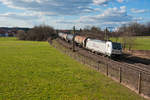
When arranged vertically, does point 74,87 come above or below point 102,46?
below

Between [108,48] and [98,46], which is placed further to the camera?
[98,46]

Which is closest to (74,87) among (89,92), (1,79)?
(89,92)

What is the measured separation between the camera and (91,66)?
19797 mm

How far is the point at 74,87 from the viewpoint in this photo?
12664 millimetres

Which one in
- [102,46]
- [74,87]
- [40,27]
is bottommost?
[74,87]

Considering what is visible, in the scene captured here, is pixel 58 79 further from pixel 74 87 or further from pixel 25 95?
pixel 25 95

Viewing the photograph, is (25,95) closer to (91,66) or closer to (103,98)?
(103,98)

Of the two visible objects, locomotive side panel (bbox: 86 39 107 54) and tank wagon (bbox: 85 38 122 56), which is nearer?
tank wagon (bbox: 85 38 122 56)

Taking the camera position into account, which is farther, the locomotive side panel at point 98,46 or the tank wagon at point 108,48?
the locomotive side panel at point 98,46

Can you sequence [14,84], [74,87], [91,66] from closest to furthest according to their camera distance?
[74,87]
[14,84]
[91,66]

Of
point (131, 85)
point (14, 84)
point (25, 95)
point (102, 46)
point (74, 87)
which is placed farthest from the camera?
point (102, 46)

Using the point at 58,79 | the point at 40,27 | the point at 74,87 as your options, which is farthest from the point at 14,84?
the point at 40,27

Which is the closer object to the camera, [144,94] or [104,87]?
[144,94]

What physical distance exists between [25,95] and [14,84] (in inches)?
120
